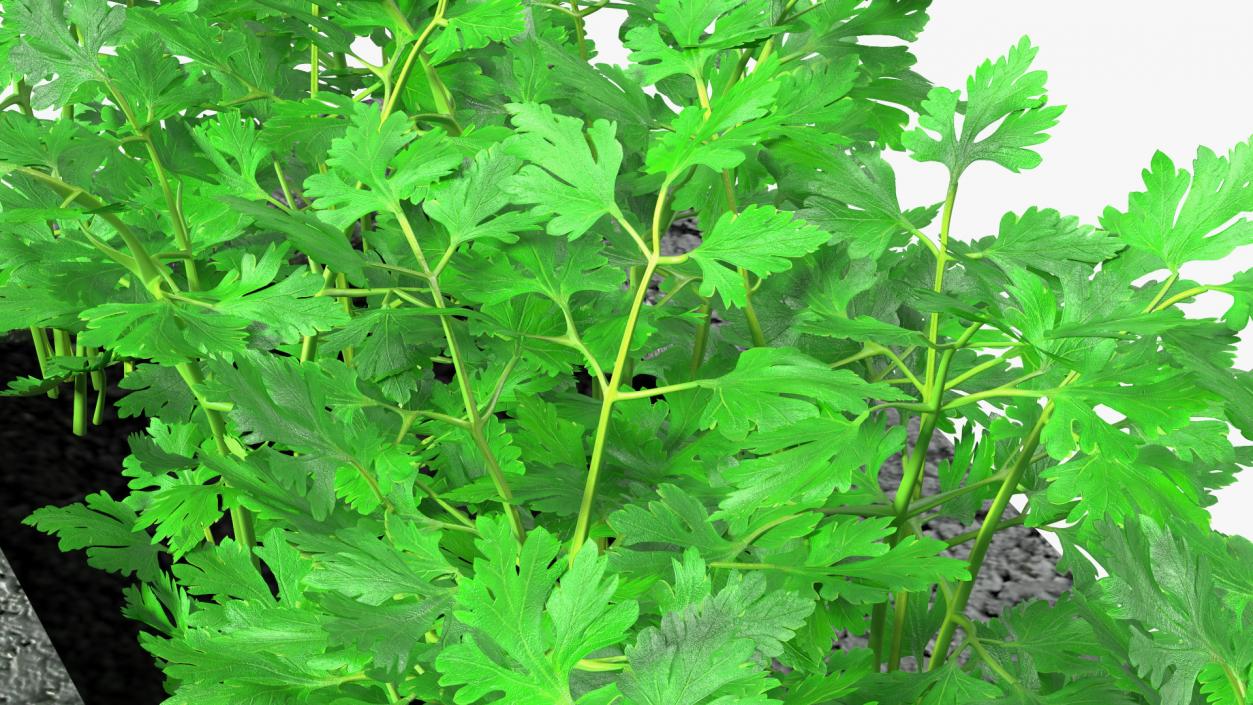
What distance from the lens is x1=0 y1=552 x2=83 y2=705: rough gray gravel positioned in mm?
763

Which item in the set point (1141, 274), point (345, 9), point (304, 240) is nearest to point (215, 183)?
point (345, 9)

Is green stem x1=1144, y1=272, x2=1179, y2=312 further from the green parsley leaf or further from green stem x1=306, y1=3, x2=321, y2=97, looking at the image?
green stem x1=306, y1=3, x2=321, y2=97

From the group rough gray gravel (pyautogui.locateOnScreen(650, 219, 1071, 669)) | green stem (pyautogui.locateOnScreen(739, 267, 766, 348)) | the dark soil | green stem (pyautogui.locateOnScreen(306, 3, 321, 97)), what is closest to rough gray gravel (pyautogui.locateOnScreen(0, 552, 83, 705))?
the dark soil

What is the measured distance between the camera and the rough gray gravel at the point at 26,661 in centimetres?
76

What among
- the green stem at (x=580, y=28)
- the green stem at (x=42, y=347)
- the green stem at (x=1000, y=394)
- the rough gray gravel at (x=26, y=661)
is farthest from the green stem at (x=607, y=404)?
the green stem at (x=42, y=347)

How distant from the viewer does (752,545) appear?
535mm

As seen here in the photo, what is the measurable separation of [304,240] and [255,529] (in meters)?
0.31

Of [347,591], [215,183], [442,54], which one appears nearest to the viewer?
[347,591]

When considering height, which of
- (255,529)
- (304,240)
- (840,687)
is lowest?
(255,529)

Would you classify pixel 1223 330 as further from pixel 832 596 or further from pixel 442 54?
pixel 442 54

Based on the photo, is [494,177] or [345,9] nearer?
[494,177]

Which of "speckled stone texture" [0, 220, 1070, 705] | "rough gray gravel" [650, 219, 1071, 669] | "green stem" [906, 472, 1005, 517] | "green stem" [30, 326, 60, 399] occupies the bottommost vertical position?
"rough gray gravel" [650, 219, 1071, 669]

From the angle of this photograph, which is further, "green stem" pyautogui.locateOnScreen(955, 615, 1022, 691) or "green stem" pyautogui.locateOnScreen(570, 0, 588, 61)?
"green stem" pyautogui.locateOnScreen(570, 0, 588, 61)

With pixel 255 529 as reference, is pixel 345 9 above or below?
above
